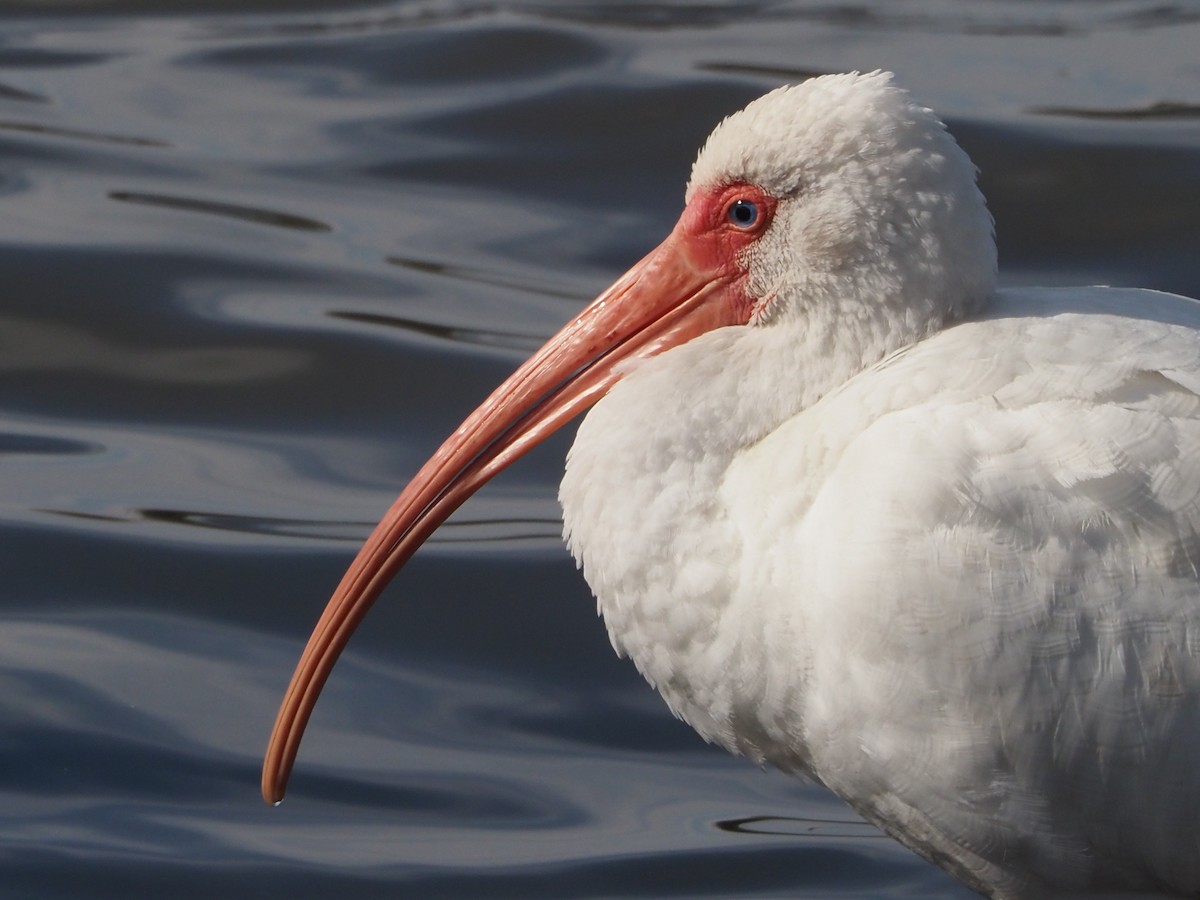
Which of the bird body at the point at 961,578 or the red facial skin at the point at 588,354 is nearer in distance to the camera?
the bird body at the point at 961,578

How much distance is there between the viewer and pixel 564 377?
5.16 meters

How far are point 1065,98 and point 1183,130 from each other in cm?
73

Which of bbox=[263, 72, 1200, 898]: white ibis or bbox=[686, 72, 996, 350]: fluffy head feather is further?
bbox=[686, 72, 996, 350]: fluffy head feather

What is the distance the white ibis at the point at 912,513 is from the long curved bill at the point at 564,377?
0.13 feet

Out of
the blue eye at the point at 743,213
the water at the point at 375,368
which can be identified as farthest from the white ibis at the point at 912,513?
the water at the point at 375,368

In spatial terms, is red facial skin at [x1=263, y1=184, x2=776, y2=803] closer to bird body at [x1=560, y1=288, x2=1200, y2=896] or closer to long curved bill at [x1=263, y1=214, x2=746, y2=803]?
long curved bill at [x1=263, y1=214, x2=746, y2=803]

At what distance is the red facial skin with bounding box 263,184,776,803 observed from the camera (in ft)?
16.2

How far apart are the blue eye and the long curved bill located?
0.13 metres

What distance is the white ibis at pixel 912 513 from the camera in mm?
4348

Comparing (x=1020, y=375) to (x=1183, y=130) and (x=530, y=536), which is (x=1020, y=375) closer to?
(x=530, y=536)

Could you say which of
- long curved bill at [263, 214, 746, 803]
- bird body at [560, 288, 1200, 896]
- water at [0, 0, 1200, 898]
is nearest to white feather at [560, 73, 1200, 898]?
bird body at [560, 288, 1200, 896]

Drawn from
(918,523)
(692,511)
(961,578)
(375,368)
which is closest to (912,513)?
(918,523)

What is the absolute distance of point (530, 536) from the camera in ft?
27.3

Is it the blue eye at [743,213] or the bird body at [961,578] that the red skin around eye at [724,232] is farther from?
the bird body at [961,578]
